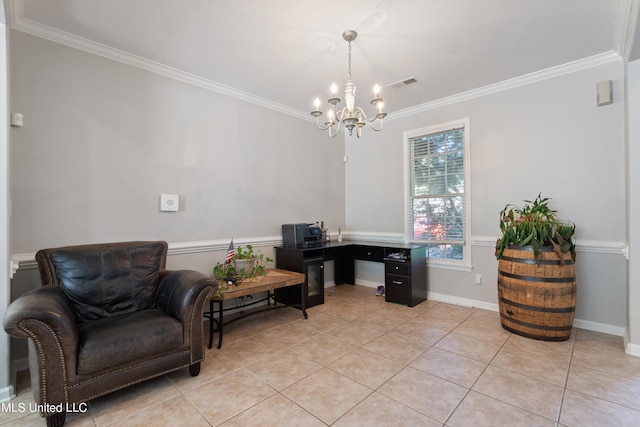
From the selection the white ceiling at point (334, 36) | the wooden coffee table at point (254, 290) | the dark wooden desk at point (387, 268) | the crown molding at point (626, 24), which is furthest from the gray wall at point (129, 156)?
the crown molding at point (626, 24)

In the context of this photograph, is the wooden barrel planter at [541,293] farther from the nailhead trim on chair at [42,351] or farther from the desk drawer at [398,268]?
the nailhead trim on chair at [42,351]

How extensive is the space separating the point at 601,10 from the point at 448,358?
9.74 feet

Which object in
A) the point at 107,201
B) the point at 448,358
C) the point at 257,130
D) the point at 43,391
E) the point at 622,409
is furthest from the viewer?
the point at 257,130

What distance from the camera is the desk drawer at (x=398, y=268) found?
12.4ft

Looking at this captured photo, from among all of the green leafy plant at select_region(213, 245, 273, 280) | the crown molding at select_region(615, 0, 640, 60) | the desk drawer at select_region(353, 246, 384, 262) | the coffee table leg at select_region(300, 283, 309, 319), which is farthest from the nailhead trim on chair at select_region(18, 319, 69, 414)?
the crown molding at select_region(615, 0, 640, 60)

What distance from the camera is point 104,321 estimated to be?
6.86 ft

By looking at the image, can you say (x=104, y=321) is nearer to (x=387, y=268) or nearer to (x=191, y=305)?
(x=191, y=305)

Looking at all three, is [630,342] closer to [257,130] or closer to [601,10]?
[601,10]

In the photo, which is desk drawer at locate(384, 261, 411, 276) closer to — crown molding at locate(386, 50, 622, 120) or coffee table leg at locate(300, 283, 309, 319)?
coffee table leg at locate(300, 283, 309, 319)

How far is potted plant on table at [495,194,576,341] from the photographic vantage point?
2.69 meters

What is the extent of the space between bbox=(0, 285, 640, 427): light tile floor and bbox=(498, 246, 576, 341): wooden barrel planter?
0.14 metres

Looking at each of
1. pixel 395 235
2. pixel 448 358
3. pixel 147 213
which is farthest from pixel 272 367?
pixel 395 235

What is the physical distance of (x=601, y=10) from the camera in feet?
7.37

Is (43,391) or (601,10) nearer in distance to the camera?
(43,391)
